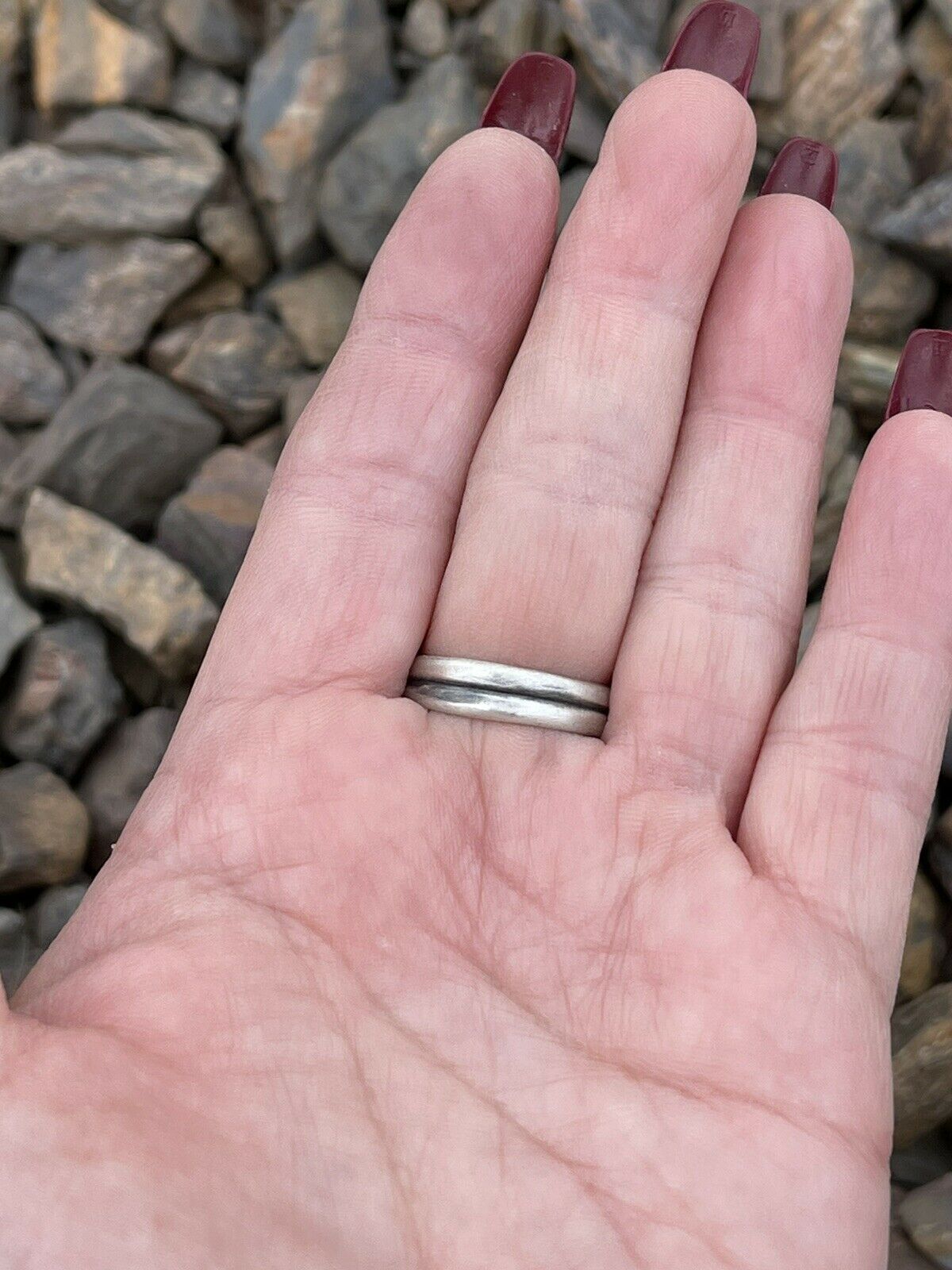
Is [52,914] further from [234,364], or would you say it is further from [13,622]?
[234,364]

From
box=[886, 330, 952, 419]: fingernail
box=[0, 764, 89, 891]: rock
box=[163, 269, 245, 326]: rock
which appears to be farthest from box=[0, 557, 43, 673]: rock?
box=[886, 330, 952, 419]: fingernail

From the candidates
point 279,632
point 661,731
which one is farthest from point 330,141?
point 661,731

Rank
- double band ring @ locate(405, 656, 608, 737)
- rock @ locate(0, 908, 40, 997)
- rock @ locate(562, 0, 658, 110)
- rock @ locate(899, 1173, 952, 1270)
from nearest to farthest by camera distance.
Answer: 1. double band ring @ locate(405, 656, 608, 737)
2. rock @ locate(899, 1173, 952, 1270)
3. rock @ locate(0, 908, 40, 997)
4. rock @ locate(562, 0, 658, 110)

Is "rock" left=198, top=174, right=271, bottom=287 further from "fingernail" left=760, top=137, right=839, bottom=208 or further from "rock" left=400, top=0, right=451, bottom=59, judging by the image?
"fingernail" left=760, top=137, right=839, bottom=208

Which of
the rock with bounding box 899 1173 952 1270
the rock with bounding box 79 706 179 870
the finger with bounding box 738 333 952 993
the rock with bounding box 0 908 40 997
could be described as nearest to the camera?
the finger with bounding box 738 333 952 993

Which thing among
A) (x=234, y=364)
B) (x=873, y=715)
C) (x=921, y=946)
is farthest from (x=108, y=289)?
(x=921, y=946)

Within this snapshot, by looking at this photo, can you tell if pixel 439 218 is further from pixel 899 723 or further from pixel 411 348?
pixel 899 723
